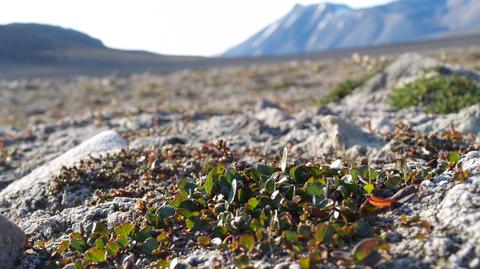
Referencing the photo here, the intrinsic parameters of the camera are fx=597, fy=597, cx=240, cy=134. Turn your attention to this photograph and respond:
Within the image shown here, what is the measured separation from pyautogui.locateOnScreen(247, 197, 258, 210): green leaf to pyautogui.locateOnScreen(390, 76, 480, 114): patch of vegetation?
5.80 metres

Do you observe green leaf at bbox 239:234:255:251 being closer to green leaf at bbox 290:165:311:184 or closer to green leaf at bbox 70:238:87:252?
green leaf at bbox 290:165:311:184

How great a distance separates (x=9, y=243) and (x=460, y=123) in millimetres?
5480

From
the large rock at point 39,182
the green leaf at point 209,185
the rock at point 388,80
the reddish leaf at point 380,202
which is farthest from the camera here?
the rock at point 388,80

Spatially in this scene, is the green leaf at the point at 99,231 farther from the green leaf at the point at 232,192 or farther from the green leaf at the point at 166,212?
the green leaf at the point at 232,192

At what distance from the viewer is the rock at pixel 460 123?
7.08 metres

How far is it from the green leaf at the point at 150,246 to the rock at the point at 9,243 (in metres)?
0.86

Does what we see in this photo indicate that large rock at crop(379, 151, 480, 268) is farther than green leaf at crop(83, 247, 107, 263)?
No

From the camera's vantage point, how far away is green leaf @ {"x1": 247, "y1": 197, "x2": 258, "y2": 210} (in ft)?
11.7

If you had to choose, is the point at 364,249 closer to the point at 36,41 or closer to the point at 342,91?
the point at 342,91

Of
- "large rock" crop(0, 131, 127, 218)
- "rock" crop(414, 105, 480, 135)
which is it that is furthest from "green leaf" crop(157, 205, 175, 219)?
"rock" crop(414, 105, 480, 135)

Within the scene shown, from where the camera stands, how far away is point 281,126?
8.24 metres

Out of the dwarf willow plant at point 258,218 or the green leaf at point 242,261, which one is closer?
the green leaf at point 242,261

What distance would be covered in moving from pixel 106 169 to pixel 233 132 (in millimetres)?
3054

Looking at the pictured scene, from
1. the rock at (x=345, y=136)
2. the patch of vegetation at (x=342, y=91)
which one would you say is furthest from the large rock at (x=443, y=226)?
the patch of vegetation at (x=342, y=91)
